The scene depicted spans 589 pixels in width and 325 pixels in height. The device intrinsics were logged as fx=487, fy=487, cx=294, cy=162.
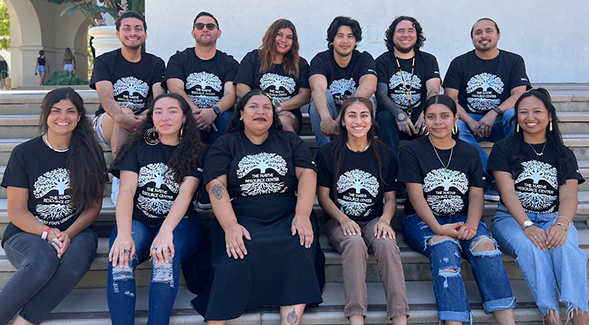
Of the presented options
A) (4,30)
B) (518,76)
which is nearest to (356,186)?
(518,76)

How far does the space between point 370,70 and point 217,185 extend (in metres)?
1.59

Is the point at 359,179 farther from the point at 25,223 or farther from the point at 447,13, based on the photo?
the point at 447,13

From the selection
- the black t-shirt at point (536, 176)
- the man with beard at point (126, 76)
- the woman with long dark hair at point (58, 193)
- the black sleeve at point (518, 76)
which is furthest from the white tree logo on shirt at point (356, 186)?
the black sleeve at point (518, 76)

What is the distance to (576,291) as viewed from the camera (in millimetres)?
2496

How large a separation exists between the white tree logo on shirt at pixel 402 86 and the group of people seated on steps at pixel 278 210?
2.50 feet

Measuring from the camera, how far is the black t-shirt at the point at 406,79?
3.79m

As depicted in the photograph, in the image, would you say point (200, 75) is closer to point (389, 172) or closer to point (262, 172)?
point (262, 172)

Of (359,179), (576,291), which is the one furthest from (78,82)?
(576,291)

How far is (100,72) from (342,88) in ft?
5.89

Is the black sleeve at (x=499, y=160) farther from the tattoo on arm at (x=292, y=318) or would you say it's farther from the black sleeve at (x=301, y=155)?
the tattoo on arm at (x=292, y=318)

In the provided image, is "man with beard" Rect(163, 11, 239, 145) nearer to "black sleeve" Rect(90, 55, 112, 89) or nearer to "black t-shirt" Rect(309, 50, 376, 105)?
"black sleeve" Rect(90, 55, 112, 89)

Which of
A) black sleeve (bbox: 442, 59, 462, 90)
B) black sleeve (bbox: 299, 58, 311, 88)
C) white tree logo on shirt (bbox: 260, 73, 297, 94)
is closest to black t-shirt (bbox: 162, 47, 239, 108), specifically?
white tree logo on shirt (bbox: 260, 73, 297, 94)

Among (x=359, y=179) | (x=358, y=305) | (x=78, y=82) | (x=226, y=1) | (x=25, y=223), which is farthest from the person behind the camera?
(x=78, y=82)

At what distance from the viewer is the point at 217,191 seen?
107 inches
